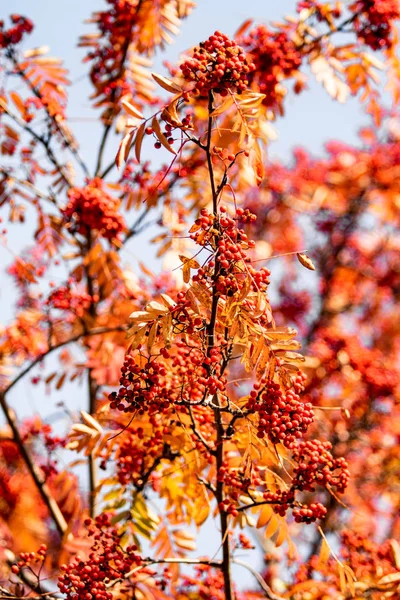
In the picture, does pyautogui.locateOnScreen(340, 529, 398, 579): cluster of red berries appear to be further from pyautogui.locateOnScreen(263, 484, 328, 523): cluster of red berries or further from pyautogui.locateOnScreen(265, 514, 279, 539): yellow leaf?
pyautogui.locateOnScreen(263, 484, 328, 523): cluster of red berries

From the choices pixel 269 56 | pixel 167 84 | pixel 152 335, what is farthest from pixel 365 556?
pixel 269 56

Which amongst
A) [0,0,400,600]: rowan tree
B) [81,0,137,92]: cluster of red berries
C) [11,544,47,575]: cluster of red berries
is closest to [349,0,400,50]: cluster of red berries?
[0,0,400,600]: rowan tree

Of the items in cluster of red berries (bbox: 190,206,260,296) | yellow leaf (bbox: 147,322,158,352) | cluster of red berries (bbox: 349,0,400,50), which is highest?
cluster of red berries (bbox: 349,0,400,50)

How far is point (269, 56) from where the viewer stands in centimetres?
471

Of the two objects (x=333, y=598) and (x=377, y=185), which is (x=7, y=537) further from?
(x=377, y=185)

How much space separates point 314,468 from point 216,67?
1.53 meters

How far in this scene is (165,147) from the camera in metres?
2.39

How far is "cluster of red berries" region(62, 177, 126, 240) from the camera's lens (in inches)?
177

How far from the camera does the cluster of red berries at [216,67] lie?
7.71ft

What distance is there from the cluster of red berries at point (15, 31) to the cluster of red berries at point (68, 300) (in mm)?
1853

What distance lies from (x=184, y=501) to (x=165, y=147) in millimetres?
1931

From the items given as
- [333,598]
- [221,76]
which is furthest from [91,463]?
[221,76]

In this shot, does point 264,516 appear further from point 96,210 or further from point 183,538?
point 96,210

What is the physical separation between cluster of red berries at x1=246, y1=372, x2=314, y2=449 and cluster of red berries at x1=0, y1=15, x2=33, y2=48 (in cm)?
370
